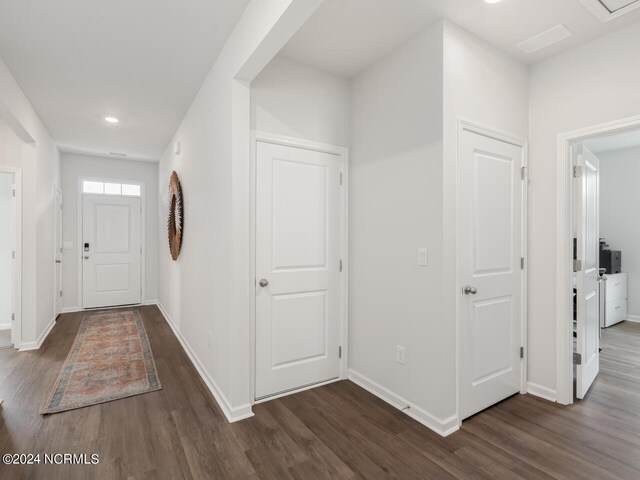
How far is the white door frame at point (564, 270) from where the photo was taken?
2541mm

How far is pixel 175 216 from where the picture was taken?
4.36 meters

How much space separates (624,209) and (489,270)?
426 centimetres

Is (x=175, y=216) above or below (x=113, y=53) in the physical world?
below

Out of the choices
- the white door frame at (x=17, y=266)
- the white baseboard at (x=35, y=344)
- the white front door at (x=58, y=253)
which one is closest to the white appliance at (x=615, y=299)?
the white baseboard at (x=35, y=344)

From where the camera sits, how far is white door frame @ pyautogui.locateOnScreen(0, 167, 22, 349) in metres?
3.78

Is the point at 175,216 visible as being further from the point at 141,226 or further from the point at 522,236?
the point at 522,236

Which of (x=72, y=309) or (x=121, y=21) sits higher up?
(x=121, y=21)

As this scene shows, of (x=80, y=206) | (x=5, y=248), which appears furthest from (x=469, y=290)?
(x=80, y=206)

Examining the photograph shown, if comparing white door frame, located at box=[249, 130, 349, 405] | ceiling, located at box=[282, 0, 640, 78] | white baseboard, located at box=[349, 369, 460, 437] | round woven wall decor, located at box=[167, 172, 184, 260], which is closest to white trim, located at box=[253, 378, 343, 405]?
white door frame, located at box=[249, 130, 349, 405]

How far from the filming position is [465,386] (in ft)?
7.57

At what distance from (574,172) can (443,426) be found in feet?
6.86

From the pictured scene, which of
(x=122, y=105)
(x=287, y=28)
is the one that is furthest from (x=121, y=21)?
(x=122, y=105)

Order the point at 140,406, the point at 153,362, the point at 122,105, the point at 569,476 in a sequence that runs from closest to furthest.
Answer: the point at 569,476
the point at 140,406
the point at 153,362
the point at 122,105

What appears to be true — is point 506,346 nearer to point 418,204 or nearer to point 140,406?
point 418,204
